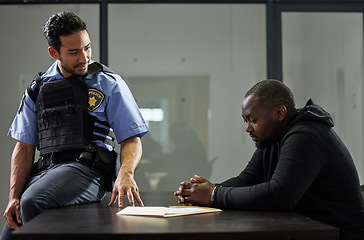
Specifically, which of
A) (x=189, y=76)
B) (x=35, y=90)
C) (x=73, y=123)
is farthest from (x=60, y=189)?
(x=189, y=76)

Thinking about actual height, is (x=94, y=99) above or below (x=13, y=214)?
above

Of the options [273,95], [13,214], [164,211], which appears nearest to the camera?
[164,211]

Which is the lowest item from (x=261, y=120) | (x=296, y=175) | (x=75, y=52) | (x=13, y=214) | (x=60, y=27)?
(x=13, y=214)

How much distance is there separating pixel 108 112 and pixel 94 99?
9 cm

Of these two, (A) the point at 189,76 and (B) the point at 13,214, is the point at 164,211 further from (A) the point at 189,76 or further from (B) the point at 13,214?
(A) the point at 189,76

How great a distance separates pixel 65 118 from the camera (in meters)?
2.15

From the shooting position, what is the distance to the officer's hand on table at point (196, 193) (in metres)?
1.68

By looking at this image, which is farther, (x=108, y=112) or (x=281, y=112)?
(x=108, y=112)

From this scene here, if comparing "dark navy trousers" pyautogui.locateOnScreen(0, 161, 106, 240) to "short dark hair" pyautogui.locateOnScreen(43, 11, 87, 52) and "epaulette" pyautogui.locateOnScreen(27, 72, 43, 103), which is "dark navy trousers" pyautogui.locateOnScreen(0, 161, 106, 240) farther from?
"short dark hair" pyautogui.locateOnScreen(43, 11, 87, 52)

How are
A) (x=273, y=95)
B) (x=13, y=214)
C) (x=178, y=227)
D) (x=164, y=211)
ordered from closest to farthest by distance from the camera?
(x=178, y=227) → (x=164, y=211) → (x=273, y=95) → (x=13, y=214)

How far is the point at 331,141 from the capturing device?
1645mm

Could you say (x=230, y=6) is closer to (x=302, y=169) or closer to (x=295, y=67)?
(x=295, y=67)

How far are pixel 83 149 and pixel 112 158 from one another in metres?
0.14

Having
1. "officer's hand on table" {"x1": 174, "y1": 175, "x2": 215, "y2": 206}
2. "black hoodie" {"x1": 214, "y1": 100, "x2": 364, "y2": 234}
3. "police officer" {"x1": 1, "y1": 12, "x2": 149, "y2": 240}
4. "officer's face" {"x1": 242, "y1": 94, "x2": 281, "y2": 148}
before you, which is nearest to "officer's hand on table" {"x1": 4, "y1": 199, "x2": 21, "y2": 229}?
"police officer" {"x1": 1, "y1": 12, "x2": 149, "y2": 240}
